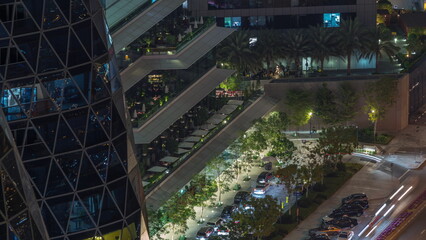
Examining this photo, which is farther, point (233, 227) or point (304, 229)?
point (304, 229)

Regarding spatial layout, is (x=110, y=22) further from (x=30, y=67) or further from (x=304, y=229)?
(x=30, y=67)

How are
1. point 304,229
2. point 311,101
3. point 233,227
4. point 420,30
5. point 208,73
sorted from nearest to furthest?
point 233,227, point 304,229, point 208,73, point 311,101, point 420,30

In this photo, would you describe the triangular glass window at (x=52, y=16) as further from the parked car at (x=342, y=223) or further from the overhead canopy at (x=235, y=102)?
the overhead canopy at (x=235, y=102)

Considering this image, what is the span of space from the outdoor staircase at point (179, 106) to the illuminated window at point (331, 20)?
1415 inches

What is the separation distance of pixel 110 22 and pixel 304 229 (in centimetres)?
2618

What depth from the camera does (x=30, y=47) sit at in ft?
155

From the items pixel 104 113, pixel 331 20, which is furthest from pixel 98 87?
pixel 331 20

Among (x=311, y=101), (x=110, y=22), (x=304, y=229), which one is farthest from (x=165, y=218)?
(x=311, y=101)

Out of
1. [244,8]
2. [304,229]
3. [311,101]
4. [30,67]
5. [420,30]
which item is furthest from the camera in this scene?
[420,30]

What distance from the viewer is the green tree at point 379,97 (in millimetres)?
115562

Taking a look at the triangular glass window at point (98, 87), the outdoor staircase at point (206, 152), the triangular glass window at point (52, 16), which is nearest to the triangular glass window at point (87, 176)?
the triangular glass window at point (98, 87)

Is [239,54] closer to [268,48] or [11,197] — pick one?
[268,48]

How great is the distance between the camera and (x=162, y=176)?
8688 centimetres

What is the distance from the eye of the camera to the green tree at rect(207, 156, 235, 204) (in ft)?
304
